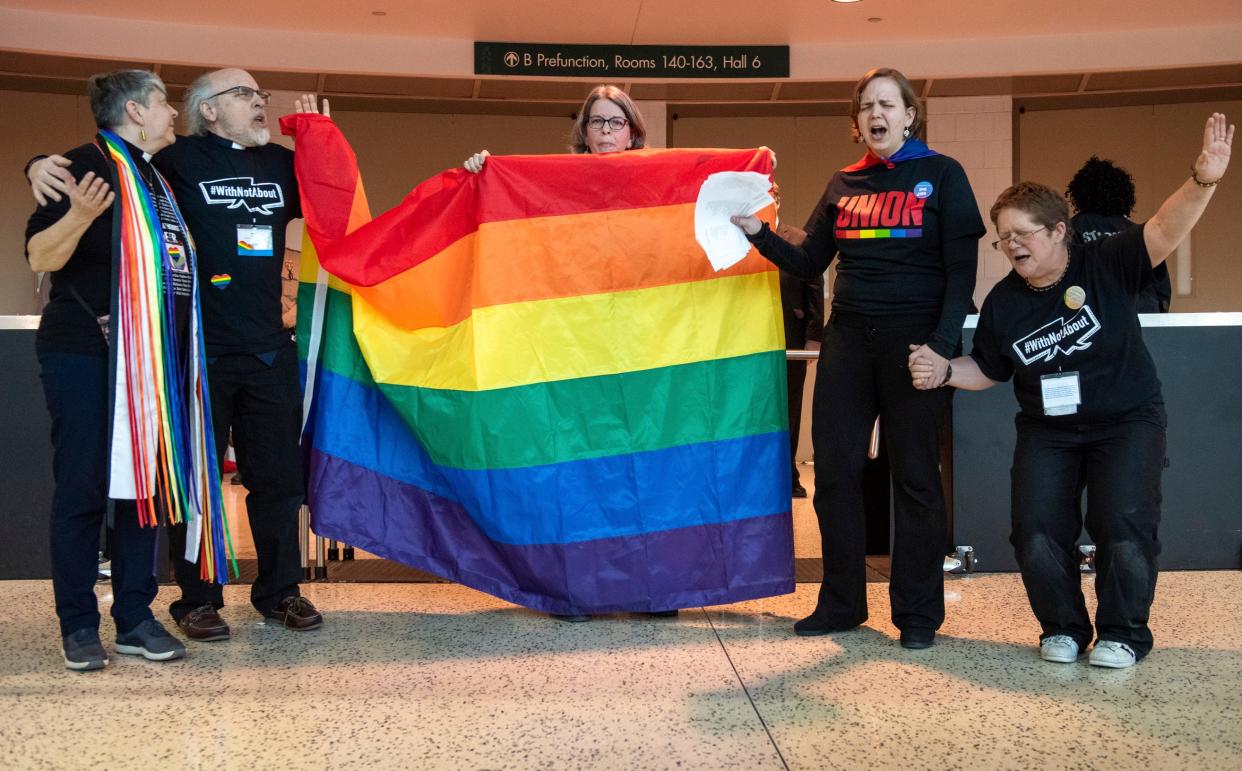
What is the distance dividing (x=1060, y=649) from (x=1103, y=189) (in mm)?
1903

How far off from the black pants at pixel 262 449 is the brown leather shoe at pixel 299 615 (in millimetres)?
41

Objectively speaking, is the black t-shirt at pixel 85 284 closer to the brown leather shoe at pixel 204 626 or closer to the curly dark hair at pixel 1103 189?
the brown leather shoe at pixel 204 626

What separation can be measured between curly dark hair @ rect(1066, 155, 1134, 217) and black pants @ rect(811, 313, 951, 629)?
1507 mm

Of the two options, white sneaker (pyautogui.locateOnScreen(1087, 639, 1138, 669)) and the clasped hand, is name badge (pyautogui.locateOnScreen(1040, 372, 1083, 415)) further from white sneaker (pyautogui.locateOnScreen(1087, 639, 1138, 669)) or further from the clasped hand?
white sneaker (pyautogui.locateOnScreen(1087, 639, 1138, 669))

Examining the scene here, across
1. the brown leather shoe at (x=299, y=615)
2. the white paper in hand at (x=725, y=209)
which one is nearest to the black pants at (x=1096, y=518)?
the white paper in hand at (x=725, y=209)

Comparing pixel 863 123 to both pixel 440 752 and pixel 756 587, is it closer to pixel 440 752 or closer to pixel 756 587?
pixel 756 587

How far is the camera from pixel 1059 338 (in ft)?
8.24

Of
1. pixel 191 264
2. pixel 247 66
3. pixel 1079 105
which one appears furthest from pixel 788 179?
pixel 191 264

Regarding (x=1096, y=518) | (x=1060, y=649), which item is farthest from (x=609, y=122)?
(x=1060, y=649)

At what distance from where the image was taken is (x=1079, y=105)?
303 inches

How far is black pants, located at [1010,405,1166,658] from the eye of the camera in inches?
97.6

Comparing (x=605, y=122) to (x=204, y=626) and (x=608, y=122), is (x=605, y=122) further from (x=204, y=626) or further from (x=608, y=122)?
(x=204, y=626)

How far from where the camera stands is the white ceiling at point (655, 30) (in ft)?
20.6

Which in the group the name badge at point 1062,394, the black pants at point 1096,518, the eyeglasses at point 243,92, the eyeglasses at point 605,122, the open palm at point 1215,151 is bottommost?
the black pants at point 1096,518
